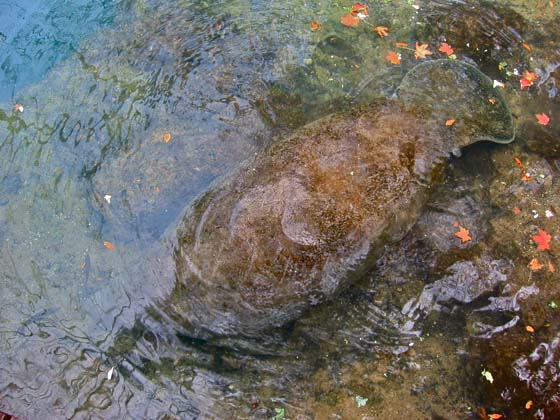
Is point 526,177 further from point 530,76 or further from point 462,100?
point 530,76

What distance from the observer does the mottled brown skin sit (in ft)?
15.2

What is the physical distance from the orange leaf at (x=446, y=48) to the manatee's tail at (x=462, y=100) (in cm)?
48

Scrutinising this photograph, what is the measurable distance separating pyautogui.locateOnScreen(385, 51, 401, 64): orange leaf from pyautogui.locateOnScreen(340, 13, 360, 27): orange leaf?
0.73 metres

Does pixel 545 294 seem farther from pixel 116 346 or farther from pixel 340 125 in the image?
pixel 116 346

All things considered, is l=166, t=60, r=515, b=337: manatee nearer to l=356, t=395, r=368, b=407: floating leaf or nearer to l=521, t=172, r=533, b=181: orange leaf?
l=521, t=172, r=533, b=181: orange leaf

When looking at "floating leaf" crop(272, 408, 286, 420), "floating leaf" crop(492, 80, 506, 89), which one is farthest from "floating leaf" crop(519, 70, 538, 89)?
"floating leaf" crop(272, 408, 286, 420)

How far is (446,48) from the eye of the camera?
645cm

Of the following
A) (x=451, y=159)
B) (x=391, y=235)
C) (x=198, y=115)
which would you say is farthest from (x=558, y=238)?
(x=198, y=115)

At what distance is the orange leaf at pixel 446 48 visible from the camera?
21.1 feet

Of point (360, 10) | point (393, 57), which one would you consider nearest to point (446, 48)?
point (393, 57)

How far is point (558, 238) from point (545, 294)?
2.29 ft

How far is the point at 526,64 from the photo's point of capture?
6.30 meters

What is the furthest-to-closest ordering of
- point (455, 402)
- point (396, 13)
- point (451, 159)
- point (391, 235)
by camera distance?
point (396, 13)
point (451, 159)
point (391, 235)
point (455, 402)

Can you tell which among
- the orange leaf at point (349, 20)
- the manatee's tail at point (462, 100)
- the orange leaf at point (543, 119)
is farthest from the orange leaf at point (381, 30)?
the orange leaf at point (543, 119)
